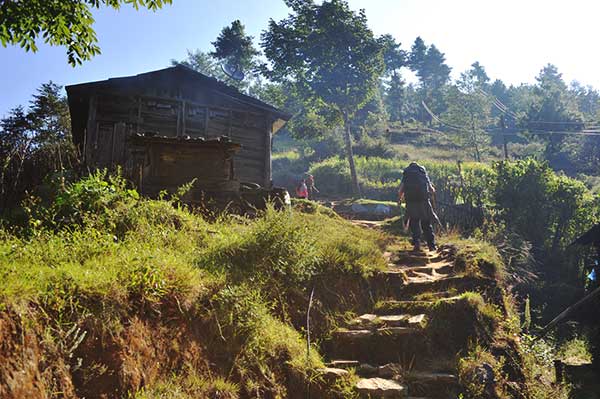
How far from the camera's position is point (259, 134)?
16.3 metres

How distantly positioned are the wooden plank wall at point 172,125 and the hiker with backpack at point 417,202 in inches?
307

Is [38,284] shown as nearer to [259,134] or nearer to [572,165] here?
[259,134]

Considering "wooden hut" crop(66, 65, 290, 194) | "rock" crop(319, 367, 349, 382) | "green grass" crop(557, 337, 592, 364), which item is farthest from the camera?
"green grass" crop(557, 337, 592, 364)

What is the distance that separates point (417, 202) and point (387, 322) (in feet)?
13.2

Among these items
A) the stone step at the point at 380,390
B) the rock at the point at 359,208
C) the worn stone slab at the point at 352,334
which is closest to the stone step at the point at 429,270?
the worn stone slab at the point at 352,334

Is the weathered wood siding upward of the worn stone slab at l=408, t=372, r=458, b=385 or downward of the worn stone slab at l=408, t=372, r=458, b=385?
upward

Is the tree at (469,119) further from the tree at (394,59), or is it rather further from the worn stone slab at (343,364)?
the worn stone slab at (343,364)

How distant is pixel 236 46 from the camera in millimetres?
44844

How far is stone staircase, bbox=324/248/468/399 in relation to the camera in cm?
484

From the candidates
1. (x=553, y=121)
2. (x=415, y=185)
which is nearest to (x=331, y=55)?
(x=415, y=185)

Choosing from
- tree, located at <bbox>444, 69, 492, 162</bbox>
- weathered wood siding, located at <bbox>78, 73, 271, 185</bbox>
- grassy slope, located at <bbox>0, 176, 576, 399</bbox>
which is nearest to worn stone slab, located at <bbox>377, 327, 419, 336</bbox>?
grassy slope, located at <bbox>0, 176, 576, 399</bbox>

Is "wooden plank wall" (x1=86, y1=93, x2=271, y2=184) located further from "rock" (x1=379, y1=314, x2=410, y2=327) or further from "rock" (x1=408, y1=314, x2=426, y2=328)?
"rock" (x1=408, y1=314, x2=426, y2=328)

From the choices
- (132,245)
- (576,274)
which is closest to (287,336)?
(132,245)

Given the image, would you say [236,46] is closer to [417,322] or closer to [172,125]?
[172,125]
